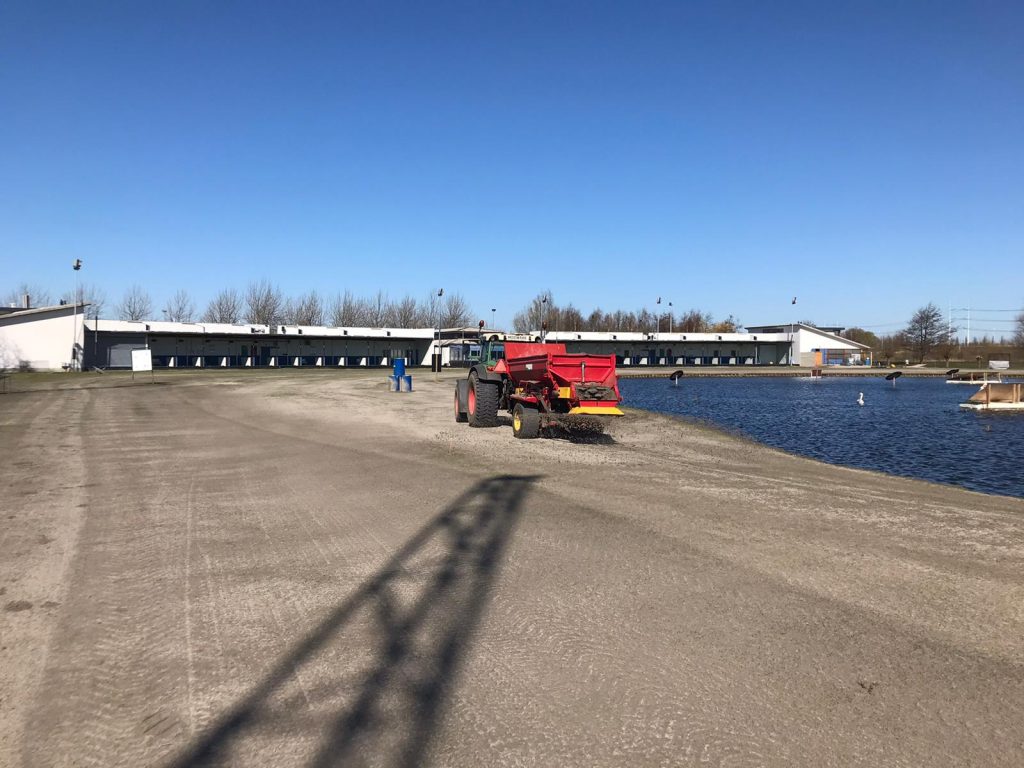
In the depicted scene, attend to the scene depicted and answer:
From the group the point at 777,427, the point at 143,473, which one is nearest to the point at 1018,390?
the point at 777,427

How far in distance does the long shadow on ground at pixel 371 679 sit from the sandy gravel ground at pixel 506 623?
0.02m

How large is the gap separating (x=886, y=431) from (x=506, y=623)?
64.3 ft

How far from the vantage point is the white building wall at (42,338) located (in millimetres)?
48875

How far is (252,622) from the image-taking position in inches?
185

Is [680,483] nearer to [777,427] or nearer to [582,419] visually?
[582,419]

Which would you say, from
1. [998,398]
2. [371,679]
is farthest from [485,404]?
[998,398]

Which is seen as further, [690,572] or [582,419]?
[582,419]

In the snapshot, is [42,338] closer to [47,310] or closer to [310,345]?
[47,310]

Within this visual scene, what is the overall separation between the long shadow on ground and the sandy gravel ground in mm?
18

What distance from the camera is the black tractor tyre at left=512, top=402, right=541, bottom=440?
577 inches

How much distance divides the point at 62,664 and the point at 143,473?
7409 mm

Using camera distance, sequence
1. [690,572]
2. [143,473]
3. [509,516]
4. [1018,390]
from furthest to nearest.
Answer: [1018,390] < [143,473] < [509,516] < [690,572]

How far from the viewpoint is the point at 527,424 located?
14.6m

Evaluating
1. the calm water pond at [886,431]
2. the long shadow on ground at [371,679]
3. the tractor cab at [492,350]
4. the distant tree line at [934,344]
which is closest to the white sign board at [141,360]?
the calm water pond at [886,431]
